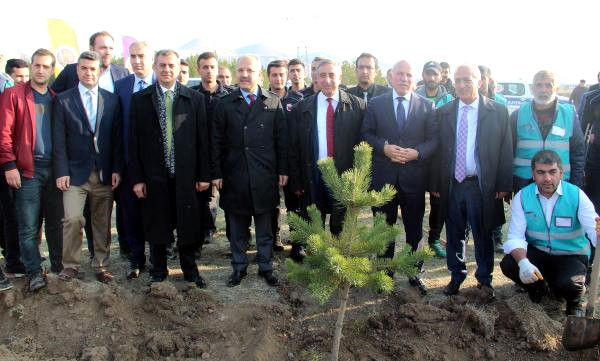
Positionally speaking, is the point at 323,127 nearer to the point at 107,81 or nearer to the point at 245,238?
the point at 245,238

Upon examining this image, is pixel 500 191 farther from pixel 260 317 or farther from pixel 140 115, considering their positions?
pixel 140 115

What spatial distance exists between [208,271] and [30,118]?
7.52 ft

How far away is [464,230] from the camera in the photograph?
4.33 metres

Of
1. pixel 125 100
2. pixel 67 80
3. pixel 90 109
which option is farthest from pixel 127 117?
pixel 67 80

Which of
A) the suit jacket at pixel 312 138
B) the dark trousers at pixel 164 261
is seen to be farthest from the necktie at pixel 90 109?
the suit jacket at pixel 312 138

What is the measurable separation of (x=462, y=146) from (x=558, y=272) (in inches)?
52.6

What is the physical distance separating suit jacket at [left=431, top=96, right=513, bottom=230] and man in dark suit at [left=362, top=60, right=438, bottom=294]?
14 centimetres

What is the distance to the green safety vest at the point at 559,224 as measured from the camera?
3.99m

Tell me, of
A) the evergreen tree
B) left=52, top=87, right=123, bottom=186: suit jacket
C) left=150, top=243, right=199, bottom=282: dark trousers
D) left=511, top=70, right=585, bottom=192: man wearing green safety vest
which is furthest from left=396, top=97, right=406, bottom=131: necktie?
left=52, top=87, right=123, bottom=186: suit jacket

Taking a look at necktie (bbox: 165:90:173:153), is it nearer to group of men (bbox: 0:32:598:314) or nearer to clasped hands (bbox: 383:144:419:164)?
group of men (bbox: 0:32:598:314)

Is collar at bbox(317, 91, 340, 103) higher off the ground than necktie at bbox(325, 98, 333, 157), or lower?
higher

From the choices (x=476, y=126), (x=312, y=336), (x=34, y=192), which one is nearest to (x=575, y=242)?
(x=476, y=126)

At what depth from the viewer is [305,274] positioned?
9.82ft

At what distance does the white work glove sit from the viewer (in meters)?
3.74
